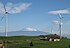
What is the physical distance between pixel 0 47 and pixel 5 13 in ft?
74.5

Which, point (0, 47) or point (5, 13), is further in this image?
point (5, 13)

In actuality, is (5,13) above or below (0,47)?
above

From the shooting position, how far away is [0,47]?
9406cm

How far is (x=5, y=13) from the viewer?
369ft
